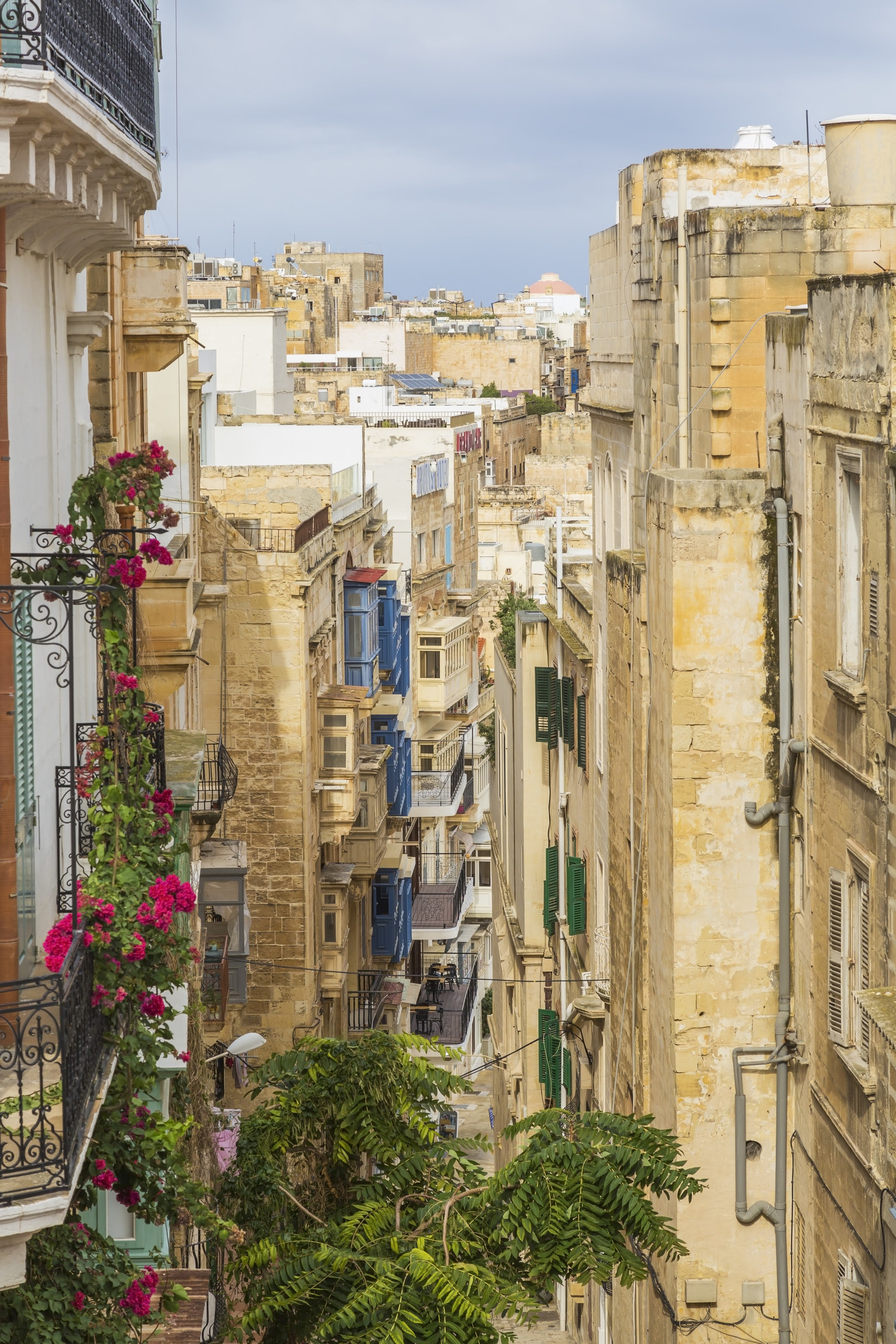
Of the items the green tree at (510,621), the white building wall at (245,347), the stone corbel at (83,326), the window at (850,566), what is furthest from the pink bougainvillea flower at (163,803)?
the white building wall at (245,347)

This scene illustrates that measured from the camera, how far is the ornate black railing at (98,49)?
789 centimetres

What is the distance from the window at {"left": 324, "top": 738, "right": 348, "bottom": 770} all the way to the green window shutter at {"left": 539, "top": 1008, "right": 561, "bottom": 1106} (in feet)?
15.1

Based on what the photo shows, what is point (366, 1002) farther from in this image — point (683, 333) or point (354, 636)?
point (683, 333)

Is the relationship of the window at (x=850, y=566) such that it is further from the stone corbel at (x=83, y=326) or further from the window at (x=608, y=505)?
the window at (x=608, y=505)

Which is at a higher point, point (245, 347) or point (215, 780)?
point (245, 347)

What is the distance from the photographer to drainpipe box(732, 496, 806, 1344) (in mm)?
12969

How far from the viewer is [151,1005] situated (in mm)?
8688

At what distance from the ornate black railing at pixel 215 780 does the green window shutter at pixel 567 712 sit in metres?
4.03

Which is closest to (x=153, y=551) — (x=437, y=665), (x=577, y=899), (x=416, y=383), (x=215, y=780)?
(x=215, y=780)

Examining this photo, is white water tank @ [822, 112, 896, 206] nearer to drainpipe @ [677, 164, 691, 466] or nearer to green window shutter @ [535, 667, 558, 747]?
drainpipe @ [677, 164, 691, 466]

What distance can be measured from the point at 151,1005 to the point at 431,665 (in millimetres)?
42696

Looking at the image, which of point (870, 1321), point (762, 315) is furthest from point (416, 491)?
point (870, 1321)

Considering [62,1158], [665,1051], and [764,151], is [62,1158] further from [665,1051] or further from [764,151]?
[764,151]

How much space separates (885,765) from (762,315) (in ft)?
14.8
